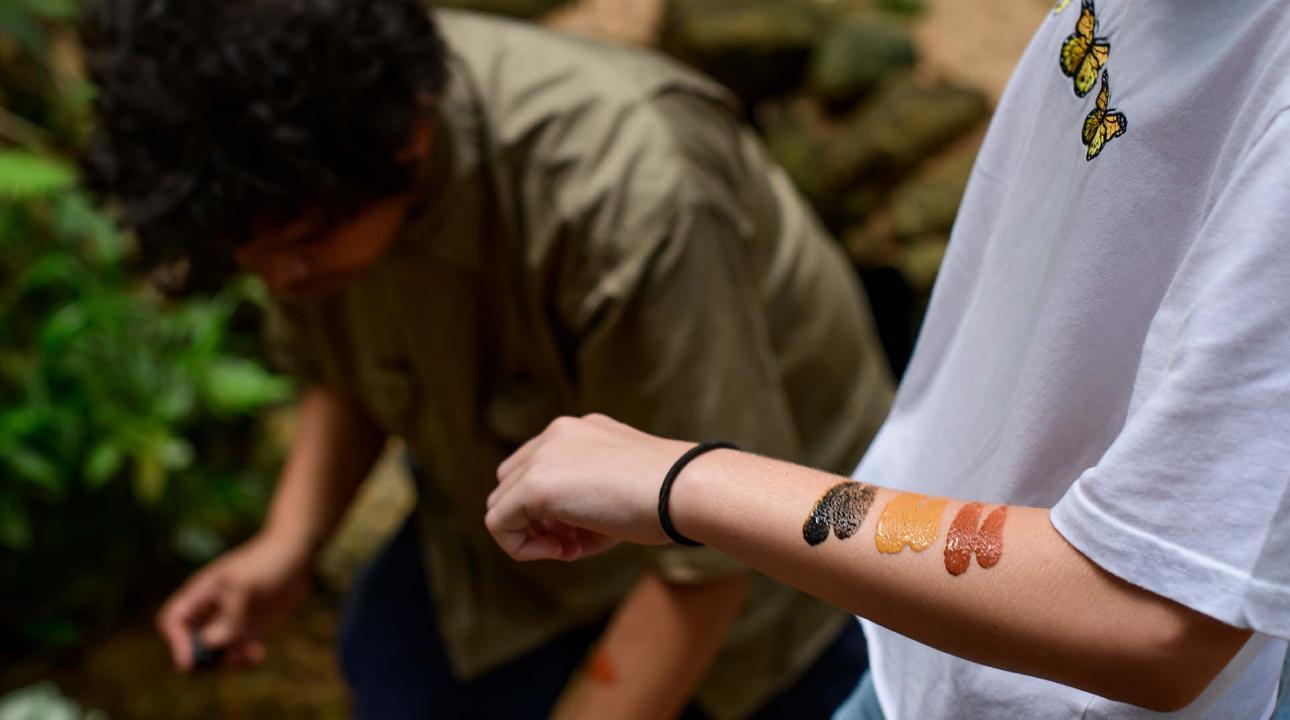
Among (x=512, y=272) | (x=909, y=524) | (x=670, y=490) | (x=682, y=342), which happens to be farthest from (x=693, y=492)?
(x=512, y=272)

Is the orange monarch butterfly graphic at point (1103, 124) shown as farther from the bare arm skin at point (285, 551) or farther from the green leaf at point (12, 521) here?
the green leaf at point (12, 521)

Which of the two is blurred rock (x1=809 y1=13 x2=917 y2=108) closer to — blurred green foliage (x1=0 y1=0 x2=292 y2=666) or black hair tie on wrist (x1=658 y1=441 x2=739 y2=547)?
blurred green foliage (x1=0 y1=0 x2=292 y2=666)

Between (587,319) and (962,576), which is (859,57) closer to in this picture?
(587,319)

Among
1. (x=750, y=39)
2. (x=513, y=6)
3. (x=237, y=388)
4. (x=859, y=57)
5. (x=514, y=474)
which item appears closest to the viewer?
(x=514, y=474)

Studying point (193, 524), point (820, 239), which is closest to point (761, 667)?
point (820, 239)

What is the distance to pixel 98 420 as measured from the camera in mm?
2342

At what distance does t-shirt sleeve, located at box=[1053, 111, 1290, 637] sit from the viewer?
17.5 inches

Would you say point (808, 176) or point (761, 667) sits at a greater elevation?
point (761, 667)

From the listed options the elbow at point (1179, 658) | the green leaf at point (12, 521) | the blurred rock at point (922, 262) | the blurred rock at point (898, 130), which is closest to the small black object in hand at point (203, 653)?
the green leaf at point (12, 521)

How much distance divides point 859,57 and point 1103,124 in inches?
100

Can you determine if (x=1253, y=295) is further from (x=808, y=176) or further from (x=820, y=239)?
(x=808, y=176)

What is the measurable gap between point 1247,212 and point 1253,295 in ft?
0.12

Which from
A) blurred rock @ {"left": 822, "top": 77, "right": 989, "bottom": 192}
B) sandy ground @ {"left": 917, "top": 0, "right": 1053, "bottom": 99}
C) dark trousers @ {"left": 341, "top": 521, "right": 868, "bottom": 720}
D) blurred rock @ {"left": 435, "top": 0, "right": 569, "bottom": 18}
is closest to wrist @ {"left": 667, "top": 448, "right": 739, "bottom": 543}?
dark trousers @ {"left": 341, "top": 521, "right": 868, "bottom": 720}

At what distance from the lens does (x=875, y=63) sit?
2.96m
